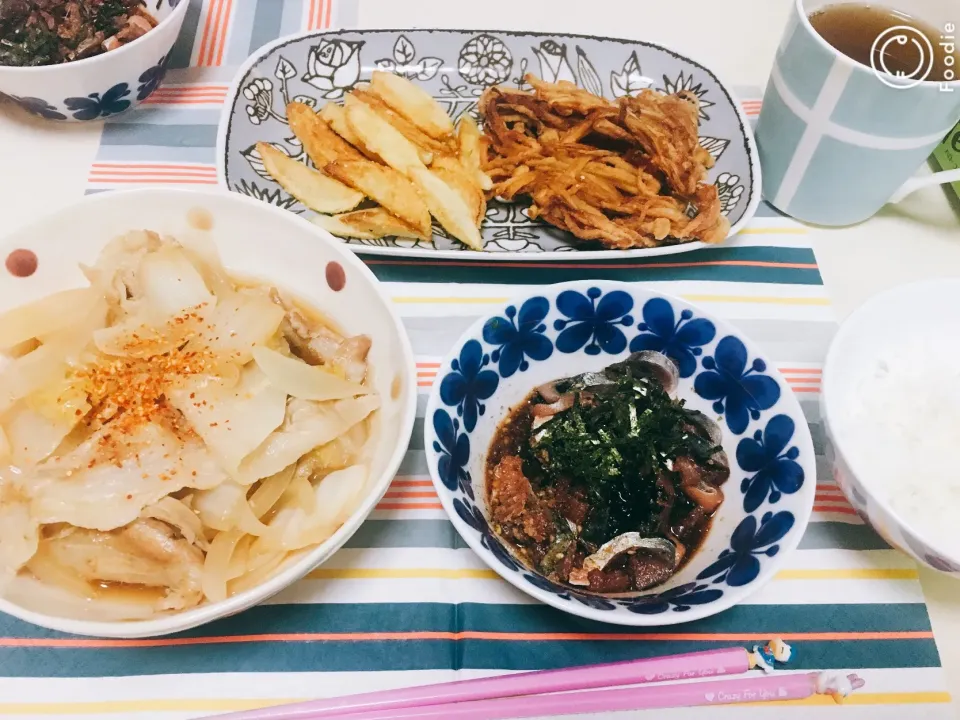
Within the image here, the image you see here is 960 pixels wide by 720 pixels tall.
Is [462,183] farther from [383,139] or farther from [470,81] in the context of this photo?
[470,81]

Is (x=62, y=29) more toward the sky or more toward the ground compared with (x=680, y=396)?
more toward the sky

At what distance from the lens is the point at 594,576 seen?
115cm

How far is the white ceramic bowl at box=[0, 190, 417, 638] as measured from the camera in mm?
1235

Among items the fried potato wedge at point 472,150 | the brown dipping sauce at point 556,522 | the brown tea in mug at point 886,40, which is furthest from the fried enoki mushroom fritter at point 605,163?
the brown dipping sauce at point 556,522

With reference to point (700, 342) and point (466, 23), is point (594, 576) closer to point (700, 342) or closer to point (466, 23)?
point (700, 342)

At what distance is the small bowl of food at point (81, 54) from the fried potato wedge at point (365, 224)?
2.16ft

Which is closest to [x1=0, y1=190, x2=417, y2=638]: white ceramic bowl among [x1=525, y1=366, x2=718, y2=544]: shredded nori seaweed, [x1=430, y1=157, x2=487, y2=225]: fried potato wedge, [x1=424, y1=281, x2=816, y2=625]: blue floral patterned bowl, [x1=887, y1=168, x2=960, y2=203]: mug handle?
[x1=424, y1=281, x2=816, y2=625]: blue floral patterned bowl

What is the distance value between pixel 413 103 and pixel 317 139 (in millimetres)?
285

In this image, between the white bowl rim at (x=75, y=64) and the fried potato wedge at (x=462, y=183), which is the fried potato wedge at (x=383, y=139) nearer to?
the fried potato wedge at (x=462, y=183)

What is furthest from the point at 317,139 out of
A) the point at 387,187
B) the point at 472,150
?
the point at 472,150

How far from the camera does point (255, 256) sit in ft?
4.67

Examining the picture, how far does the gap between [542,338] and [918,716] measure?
0.95 meters

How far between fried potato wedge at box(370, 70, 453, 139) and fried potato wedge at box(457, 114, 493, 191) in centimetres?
4

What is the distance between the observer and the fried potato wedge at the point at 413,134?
1813 millimetres
